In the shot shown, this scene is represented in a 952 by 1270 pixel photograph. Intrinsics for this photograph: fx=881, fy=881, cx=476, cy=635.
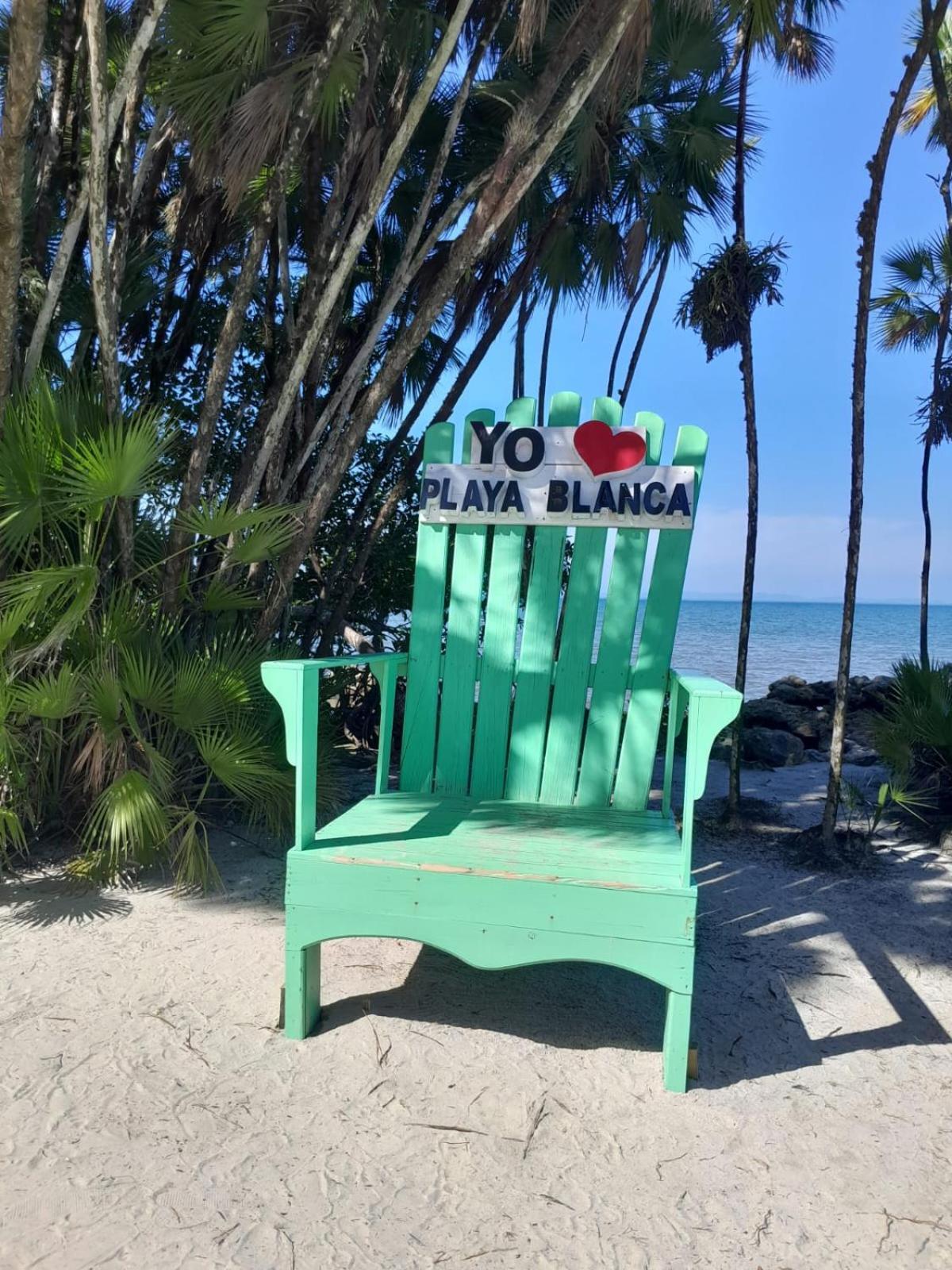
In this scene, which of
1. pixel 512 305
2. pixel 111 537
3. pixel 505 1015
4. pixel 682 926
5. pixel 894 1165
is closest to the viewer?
pixel 894 1165

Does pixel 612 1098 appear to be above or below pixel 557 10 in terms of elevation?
below

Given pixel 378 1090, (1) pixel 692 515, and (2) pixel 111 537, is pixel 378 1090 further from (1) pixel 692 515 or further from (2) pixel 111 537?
(2) pixel 111 537

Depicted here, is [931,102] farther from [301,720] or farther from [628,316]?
[301,720]

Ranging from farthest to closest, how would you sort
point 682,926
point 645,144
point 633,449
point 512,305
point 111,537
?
1. point 645,144
2. point 512,305
3. point 111,537
4. point 633,449
5. point 682,926

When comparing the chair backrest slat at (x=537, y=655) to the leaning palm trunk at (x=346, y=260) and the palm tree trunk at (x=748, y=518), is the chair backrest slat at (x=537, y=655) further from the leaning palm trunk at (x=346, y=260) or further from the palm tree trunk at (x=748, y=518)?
the palm tree trunk at (x=748, y=518)

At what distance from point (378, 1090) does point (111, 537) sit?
253 cm

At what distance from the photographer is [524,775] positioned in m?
3.05

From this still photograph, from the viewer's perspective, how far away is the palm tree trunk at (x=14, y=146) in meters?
2.91

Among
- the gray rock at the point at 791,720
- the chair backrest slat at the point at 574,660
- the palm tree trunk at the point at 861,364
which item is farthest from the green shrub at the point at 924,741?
the gray rock at the point at 791,720

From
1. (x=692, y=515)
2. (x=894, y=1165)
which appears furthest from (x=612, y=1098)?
(x=692, y=515)

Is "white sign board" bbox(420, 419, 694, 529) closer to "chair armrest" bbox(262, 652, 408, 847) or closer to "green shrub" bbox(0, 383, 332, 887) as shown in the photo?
"green shrub" bbox(0, 383, 332, 887)

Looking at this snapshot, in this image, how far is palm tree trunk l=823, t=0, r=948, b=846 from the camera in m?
3.74

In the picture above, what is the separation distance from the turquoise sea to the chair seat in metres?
6.94

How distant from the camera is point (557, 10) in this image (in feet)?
16.4
